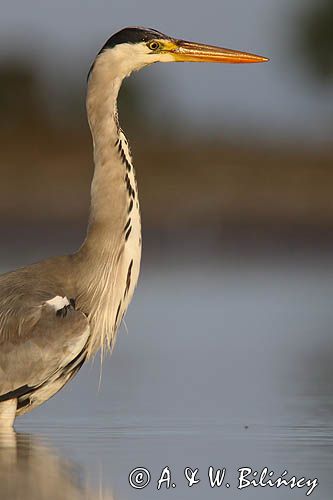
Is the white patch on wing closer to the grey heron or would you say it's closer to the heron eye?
Result: the grey heron

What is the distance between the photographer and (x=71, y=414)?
8.88m

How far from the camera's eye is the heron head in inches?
351

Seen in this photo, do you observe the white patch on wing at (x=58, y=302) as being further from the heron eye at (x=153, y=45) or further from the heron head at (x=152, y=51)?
the heron eye at (x=153, y=45)

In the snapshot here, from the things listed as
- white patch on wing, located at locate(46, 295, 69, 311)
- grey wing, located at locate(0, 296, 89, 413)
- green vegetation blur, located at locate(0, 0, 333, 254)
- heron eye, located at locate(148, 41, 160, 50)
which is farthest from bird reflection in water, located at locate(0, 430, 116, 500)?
green vegetation blur, located at locate(0, 0, 333, 254)

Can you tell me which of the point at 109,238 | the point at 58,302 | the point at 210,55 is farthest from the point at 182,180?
the point at 58,302

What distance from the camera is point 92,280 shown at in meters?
8.63

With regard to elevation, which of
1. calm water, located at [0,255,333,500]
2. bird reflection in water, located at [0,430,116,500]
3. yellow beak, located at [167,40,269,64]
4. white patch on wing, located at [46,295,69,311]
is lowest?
calm water, located at [0,255,333,500]

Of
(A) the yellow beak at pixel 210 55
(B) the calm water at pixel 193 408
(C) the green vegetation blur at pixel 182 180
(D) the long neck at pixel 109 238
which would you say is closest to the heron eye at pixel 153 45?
(A) the yellow beak at pixel 210 55

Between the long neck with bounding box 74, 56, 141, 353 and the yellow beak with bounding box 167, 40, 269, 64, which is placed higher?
the yellow beak with bounding box 167, 40, 269, 64

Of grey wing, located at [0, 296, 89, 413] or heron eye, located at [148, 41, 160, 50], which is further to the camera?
heron eye, located at [148, 41, 160, 50]

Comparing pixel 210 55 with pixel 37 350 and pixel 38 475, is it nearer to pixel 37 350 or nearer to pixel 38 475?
pixel 37 350

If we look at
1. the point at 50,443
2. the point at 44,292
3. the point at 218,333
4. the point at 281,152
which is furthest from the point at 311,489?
the point at 281,152

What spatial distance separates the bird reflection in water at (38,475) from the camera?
21.5 ft

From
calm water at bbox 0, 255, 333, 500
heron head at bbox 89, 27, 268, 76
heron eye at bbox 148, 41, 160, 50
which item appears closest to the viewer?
calm water at bbox 0, 255, 333, 500
